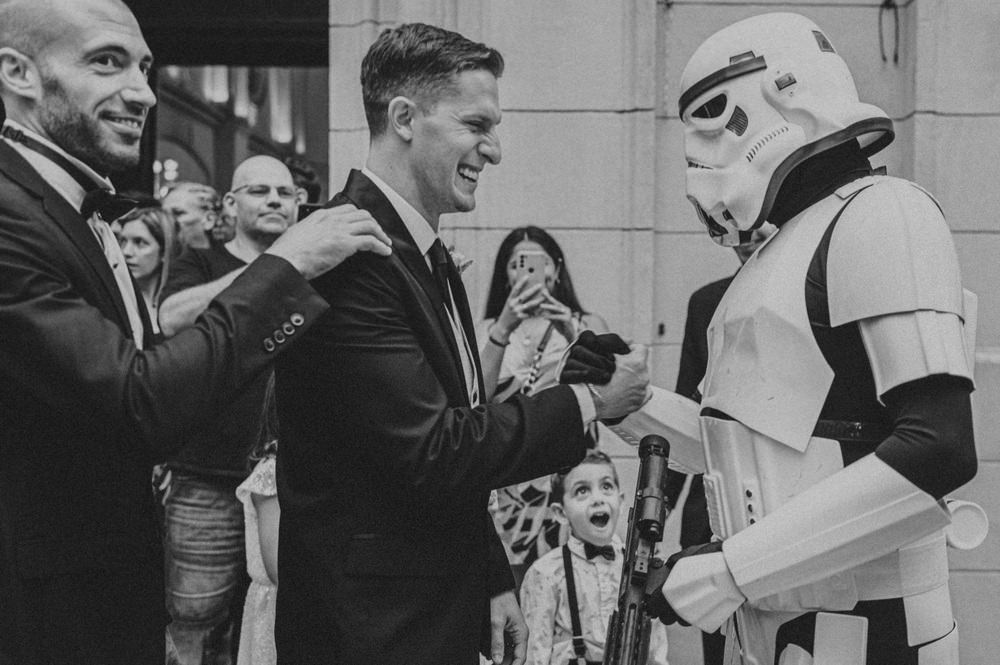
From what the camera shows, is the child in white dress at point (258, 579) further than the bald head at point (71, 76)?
Yes

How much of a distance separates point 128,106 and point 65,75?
0.42 feet

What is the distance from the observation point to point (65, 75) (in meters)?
2.27

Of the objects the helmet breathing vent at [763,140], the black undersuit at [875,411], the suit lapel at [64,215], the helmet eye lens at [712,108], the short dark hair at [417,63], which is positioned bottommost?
the black undersuit at [875,411]

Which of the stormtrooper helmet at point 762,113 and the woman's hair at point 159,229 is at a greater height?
the stormtrooper helmet at point 762,113

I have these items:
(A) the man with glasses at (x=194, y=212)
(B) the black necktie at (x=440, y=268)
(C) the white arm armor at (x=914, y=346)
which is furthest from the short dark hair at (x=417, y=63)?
(A) the man with glasses at (x=194, y=212)

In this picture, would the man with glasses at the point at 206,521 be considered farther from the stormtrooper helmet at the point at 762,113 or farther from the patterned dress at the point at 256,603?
the stormtrooper helmet at the point at 762,113

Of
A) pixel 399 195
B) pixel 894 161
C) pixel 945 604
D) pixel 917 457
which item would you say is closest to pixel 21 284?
pixel 399 195

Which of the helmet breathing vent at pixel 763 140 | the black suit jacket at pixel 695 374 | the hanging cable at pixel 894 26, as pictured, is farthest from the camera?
the hanging cable at pixel 894 26

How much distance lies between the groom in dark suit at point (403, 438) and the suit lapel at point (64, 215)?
458mm

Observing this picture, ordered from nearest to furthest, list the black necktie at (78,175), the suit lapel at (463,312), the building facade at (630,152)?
the black necktie at (78,175), the suit lapel at (463,312), the building facade at (630,152)

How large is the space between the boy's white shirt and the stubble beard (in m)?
2.60

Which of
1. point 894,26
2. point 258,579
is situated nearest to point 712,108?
point 258,579

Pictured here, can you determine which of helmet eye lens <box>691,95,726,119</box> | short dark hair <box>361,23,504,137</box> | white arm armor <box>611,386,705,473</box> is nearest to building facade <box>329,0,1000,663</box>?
white arm armor <box>611,386,705,473</box>

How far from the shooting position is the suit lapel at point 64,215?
214cm
